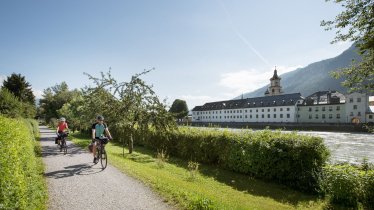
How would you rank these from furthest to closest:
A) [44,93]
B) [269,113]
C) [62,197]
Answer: [269,113], [44,93], [62,197]

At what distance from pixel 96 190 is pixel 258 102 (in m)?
115

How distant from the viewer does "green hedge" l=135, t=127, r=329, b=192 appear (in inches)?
461

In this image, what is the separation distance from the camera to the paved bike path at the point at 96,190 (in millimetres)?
6984

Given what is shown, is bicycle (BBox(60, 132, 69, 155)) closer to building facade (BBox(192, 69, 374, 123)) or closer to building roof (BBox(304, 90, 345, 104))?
building facade (BBox(192, 69, 374, 123))

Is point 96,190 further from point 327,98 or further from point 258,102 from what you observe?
point 258,102

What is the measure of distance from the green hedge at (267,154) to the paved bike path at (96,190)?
21.8ft

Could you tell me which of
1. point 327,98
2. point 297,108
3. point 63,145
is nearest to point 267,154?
point 63,145

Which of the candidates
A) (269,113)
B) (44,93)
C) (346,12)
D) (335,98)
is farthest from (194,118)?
(346,12)

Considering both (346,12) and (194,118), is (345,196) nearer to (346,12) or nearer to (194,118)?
(346,12)

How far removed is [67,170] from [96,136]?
1933mm

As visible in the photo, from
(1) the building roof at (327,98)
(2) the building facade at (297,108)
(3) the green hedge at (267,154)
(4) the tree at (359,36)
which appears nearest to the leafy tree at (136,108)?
(3) the green hedge at (267,154)

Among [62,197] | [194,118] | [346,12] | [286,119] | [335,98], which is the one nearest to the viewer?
[62,197]

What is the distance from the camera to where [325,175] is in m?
11.0

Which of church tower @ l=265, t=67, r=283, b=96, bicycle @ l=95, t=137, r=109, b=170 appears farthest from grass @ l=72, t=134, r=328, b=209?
church tower @ l=265, t=67, r=283, b=96
